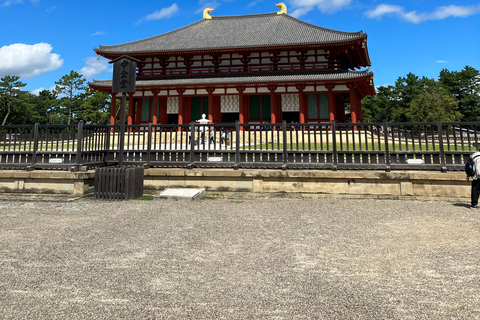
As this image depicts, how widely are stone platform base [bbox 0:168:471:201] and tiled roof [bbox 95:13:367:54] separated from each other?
15.6 meters

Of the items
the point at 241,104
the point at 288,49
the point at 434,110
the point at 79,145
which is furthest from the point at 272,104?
the point at 434,110

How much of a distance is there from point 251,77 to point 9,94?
60.5 m

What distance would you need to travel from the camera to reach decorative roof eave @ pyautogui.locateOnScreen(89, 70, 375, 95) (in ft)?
56.2

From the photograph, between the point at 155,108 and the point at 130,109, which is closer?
the point at 155,108

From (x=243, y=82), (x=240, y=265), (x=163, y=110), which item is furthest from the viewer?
(x=163, y=110)

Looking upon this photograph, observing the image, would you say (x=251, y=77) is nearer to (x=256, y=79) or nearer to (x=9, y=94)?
(x=256, y=79)

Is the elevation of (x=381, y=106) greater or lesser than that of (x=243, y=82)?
greater

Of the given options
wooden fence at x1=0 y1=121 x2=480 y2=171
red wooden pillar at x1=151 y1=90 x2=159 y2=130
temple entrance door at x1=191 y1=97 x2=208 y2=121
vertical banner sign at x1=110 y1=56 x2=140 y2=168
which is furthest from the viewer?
temple entrance door at x1=191 y1=97 x2=208 y2=121

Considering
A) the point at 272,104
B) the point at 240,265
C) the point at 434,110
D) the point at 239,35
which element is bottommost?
the point at 240,265

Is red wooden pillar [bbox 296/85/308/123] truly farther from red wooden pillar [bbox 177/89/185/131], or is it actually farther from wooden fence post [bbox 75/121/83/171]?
wooden fence post [bbox 75/121/83/171]

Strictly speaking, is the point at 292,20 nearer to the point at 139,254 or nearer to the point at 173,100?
the point at 173,100

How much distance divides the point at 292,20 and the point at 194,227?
26.5m

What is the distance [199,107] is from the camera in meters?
21.4

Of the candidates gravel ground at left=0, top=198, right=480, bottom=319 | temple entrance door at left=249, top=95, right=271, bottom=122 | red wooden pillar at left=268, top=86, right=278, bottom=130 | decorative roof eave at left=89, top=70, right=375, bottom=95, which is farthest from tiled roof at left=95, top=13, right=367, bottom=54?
gravel ground at left=0, top=198, right=480, bottom=319
